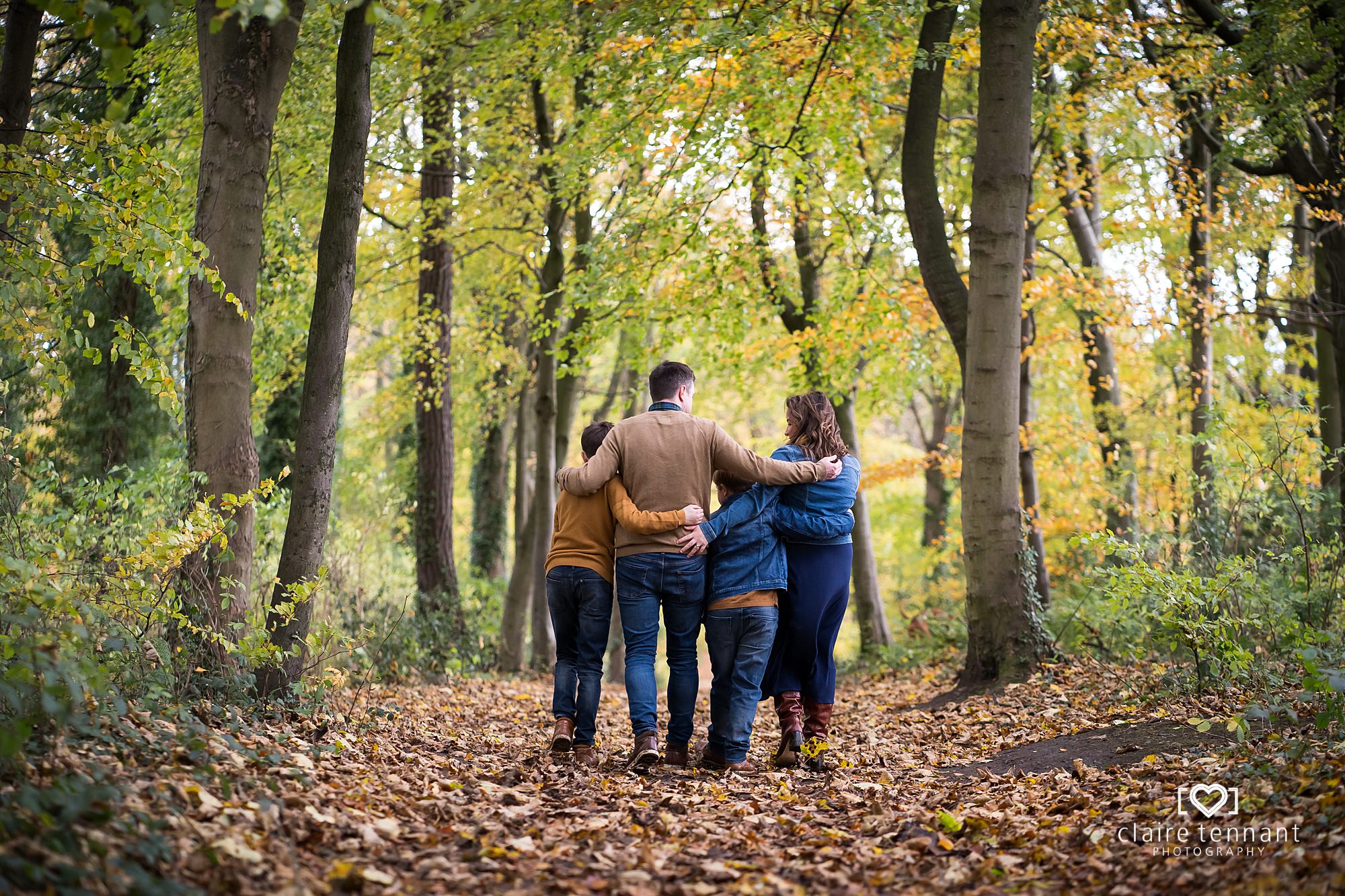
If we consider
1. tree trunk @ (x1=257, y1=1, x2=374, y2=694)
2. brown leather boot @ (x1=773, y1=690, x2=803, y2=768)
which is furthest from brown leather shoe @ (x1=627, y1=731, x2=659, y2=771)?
tree trunk @ (x1=257, y1=1, x2=374, y2=694)

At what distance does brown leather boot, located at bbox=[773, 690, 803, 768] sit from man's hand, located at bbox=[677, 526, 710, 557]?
3.56ft

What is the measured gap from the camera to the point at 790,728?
564cm

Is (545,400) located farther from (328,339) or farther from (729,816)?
(729,816)

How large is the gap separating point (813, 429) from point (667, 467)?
0.95 metres

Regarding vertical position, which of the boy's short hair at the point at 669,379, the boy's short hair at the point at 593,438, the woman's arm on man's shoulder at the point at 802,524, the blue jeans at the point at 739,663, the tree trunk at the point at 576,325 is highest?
the tree trunk at the point at 576,325

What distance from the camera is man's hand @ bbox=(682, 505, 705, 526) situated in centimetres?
533

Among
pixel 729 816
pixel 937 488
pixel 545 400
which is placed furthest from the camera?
pixel 937 488

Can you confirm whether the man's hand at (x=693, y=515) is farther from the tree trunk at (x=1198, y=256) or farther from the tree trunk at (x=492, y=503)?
the tree trunk at (x=492, y=503)

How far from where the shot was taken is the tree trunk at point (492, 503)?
52.7 feet

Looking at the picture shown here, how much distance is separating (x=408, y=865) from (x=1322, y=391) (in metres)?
13.2

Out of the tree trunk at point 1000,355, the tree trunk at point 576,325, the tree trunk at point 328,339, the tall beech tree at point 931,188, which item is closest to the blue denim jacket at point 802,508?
the tree trunk at point 328,339

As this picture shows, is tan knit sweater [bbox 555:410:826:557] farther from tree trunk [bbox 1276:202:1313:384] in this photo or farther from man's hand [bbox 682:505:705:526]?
tree trunk [bbox 1276:202:1313:384]

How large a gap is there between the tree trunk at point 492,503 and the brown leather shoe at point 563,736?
1035 centimetres

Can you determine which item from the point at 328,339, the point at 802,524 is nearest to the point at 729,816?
the point at 802,524
